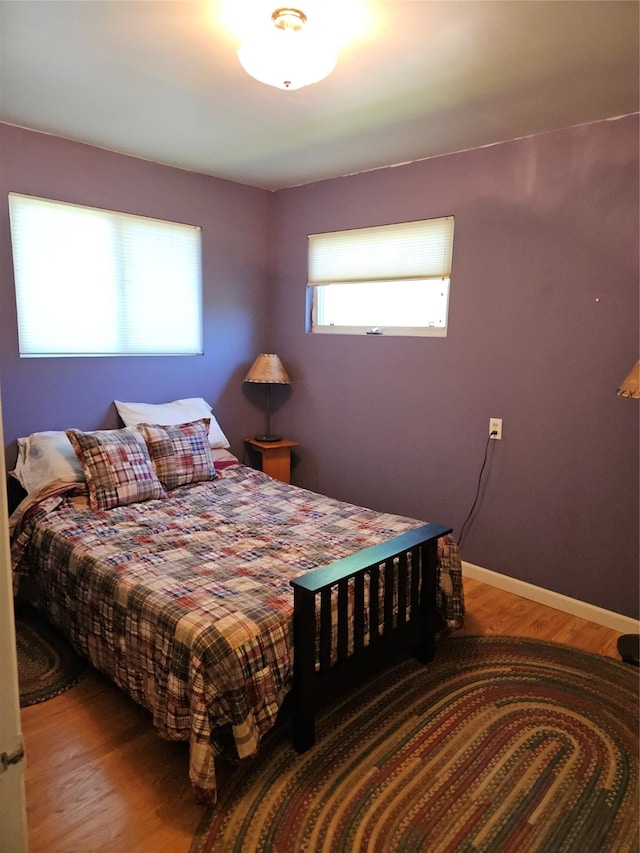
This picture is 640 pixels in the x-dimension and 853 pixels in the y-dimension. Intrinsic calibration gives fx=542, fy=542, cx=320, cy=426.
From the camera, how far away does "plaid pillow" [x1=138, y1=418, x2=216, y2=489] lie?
2990 millimetres

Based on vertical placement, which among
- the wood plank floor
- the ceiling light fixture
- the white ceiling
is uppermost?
the white ceiling

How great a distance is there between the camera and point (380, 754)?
1.84m

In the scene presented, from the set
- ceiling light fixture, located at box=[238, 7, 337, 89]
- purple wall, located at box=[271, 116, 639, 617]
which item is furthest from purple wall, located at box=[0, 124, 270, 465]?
ceiling light fixture, located at box=[238, 7, 337, 89]

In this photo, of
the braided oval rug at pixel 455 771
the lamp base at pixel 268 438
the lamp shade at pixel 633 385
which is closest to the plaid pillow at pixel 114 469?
the lamp base at pixel 268 438

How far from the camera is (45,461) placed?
278cm

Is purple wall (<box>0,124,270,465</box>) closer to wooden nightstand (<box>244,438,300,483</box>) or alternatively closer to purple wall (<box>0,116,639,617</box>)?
purple wall (<box>0,116,639,617</box>)

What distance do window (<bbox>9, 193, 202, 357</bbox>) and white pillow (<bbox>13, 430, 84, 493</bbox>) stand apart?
477mm

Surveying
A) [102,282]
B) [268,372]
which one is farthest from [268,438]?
[102,282]

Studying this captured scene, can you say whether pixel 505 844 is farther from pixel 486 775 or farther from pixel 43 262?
pixel 43 262

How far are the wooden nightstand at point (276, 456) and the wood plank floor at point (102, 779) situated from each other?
180cm

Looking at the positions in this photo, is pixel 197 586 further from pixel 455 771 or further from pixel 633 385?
pixel 633 385

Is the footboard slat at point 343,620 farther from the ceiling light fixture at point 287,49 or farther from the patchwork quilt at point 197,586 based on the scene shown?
the ceiling light fixture at point 287,49

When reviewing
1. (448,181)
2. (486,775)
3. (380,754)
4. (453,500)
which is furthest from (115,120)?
(486,775)

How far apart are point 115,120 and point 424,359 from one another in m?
2.03
